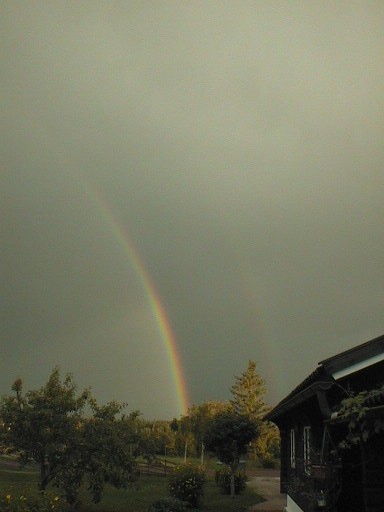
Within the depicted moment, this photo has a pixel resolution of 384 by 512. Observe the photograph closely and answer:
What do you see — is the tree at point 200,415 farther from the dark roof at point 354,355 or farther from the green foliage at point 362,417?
the green foliage at point 362,417

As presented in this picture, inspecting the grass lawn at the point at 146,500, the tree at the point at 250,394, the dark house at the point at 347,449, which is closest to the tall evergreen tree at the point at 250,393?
the tree at the point at 250,394

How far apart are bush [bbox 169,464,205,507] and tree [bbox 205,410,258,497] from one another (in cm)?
514

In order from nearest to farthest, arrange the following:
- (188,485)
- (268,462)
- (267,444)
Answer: (188,485), (268,462), (267,444)

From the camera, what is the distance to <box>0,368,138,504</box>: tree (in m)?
14.6

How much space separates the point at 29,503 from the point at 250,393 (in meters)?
53.4

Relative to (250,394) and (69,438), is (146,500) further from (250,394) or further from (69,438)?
(250,394)

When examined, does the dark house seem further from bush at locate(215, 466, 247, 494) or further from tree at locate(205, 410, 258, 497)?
bush at locate(215, 466, 247, 494)

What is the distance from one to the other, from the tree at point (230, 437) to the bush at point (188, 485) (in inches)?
202

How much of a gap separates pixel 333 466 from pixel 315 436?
9.82 ft

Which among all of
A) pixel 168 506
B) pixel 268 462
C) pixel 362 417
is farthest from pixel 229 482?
pixel 268 462

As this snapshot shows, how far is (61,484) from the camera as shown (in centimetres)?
1467

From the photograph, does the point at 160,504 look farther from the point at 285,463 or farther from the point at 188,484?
the point at 285,463

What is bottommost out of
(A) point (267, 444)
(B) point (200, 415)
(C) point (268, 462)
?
(C) point (268, 462)

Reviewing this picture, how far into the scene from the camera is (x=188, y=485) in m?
19.0
